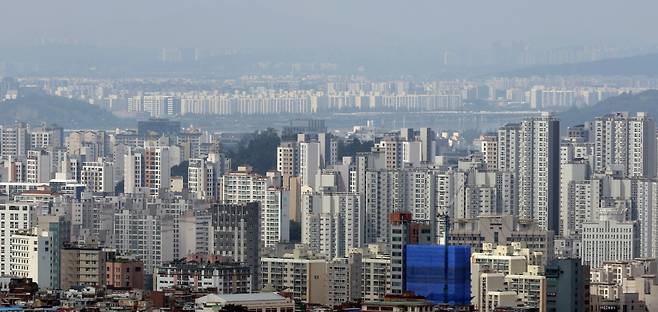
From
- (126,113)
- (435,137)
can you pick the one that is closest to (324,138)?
(435,137)

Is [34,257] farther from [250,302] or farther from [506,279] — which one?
[250,302]

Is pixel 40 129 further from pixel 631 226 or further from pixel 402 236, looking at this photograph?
pixel 402 236

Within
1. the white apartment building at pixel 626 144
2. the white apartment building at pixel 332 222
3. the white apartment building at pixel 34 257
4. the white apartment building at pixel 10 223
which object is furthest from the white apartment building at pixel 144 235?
the white apartment building at pixel 626 144

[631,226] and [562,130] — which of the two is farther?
[562,130]

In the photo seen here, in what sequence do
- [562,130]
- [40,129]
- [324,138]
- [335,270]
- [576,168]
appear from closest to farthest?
[335,270]
[576,168]
[562,130]
[324,138]
[40,129]

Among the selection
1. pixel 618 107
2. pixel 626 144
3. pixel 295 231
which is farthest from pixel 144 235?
→ pixel 618 107

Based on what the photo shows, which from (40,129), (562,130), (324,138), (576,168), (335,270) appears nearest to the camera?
(335,270)
